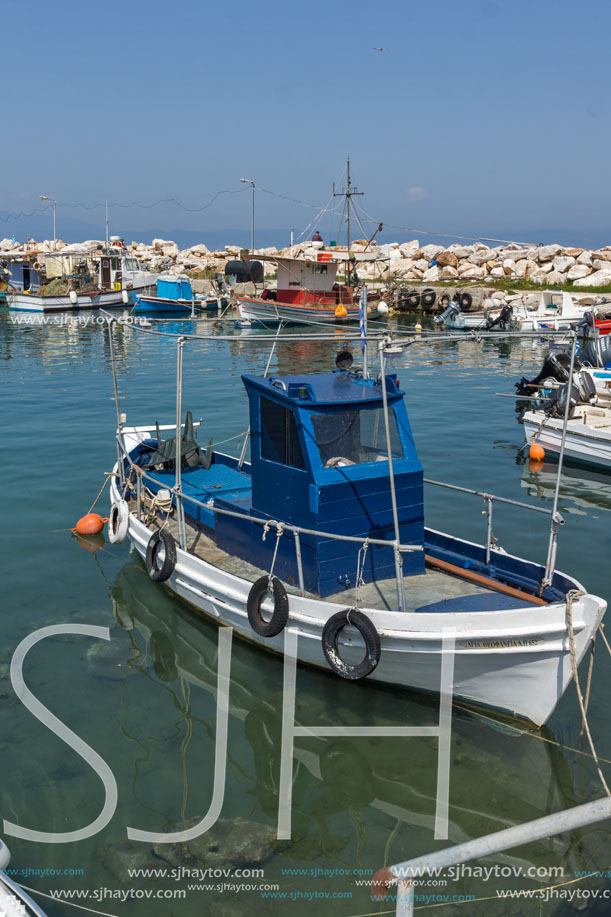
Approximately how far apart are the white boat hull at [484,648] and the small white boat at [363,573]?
2cm

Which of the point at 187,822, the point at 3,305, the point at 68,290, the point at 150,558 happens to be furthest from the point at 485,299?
the point at 187,822

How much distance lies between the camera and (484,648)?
27.1ft

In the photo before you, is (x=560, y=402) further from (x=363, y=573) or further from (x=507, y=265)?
(x=507, y=265)

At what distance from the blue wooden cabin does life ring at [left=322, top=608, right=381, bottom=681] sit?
0.84 meters

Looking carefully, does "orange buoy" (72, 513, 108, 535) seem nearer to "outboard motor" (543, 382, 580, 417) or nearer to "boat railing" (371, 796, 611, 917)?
"boat railing" (371, 796, 611, 917)

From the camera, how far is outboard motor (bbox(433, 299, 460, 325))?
49.3m

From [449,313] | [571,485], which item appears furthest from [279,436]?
[449,313]

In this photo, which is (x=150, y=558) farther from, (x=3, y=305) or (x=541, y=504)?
(x=3, y=305)

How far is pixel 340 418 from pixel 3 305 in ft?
197

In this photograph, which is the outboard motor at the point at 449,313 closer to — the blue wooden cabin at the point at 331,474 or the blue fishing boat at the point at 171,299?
the blue fishing boat at the point at 171,299

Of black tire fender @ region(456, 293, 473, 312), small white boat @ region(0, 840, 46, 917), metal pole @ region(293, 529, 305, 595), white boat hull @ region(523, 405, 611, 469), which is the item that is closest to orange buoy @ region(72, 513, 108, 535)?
metal pole @ region(293, 529, 305, 595)

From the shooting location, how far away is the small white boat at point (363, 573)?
8336 millimetres

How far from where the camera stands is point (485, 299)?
5334cm

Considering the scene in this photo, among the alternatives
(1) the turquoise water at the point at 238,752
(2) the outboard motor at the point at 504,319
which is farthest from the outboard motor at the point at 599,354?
(2) the outboard motor at the point at 504,319
